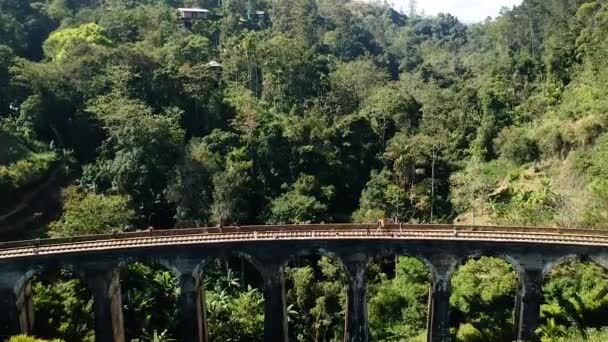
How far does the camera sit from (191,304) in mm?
→ 26812

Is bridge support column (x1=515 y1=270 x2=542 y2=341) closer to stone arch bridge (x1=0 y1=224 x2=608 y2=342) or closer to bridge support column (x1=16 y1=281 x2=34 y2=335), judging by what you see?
stone arch bridge (x1=0 y1=224 x2=608 y2=342)

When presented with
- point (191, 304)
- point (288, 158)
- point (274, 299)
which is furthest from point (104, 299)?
point (288, 158)

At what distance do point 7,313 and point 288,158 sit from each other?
2509 centimetres

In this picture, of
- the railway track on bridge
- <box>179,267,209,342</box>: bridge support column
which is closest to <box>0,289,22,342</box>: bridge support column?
the railway track on bridge

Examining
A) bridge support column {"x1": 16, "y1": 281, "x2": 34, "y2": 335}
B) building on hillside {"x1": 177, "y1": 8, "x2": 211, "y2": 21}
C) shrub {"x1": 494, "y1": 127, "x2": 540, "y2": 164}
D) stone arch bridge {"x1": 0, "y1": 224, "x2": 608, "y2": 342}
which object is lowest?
bridge support column {"x1": 16, "y1": 281, "x2": 34, "y2": 335}

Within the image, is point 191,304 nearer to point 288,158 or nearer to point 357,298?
point 357,298

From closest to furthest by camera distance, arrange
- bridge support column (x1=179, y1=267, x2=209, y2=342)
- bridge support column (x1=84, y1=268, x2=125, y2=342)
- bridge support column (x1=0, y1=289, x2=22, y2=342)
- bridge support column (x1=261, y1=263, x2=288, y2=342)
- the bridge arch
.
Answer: bridge support column (x1=0, y1=289, x2=22, y2=342) < bridge support column (x1=84, y1=268, x2=125, y2=342) < the bridge arch < bridge support column (x1=179, y1=267, x2=209, y2=342) < bridge support column (x1=261, y1=263, x2=288, y2=342)

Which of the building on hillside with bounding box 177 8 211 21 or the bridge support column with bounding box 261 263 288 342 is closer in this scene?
the bridge support column with bounding box 261 263 288 342

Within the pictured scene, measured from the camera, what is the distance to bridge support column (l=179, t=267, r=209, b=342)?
26.6 m

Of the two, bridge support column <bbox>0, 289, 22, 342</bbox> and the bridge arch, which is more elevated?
the bridge arch

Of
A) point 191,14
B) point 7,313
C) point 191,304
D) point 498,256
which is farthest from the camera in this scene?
point 191,14

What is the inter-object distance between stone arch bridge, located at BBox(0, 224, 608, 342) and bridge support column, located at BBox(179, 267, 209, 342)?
0.05 m

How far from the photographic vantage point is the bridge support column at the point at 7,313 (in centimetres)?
2488

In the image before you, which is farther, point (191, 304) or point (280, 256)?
point (280, 256)
